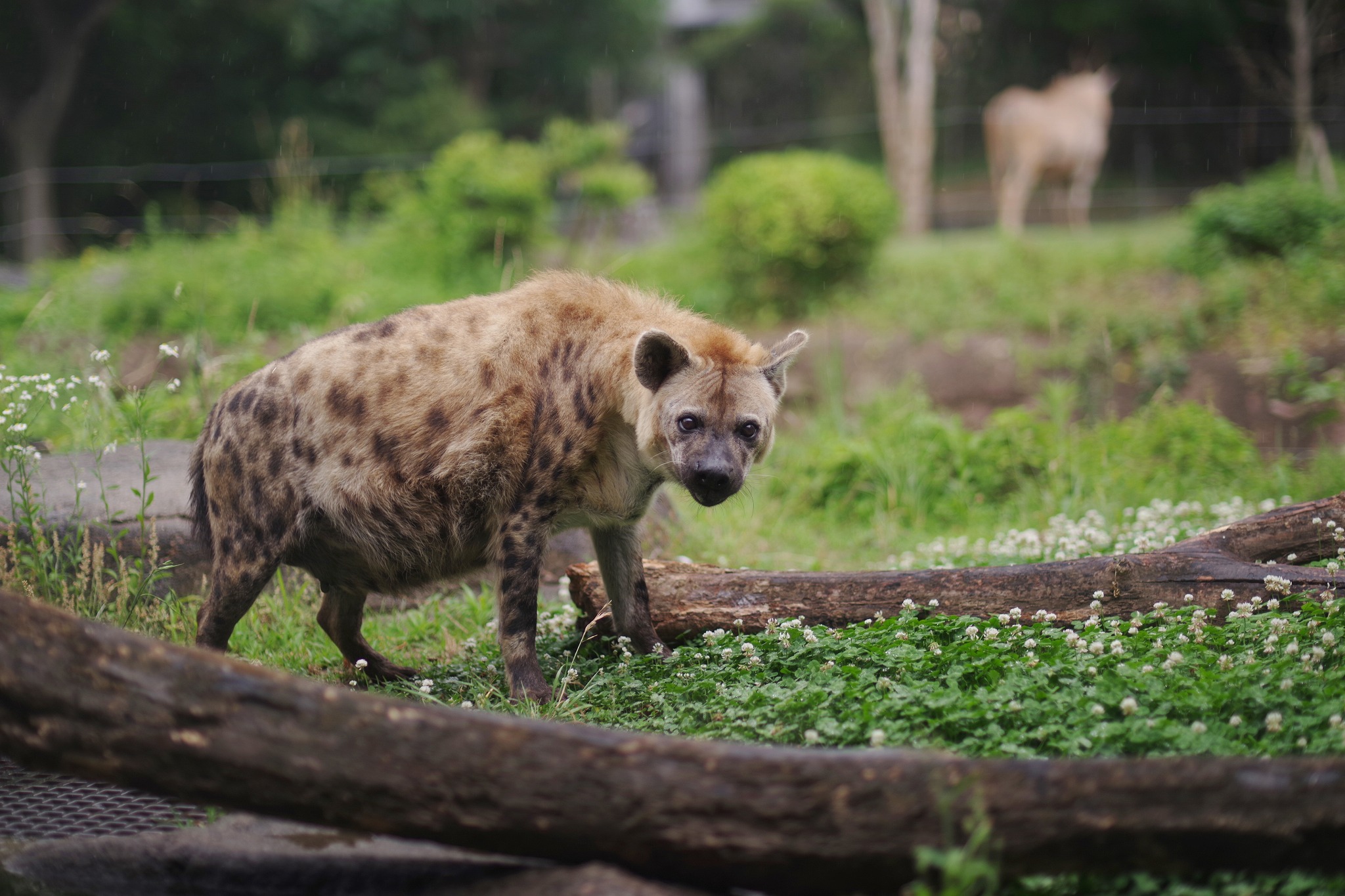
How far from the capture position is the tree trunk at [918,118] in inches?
616

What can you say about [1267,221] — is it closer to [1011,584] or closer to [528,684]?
[1011,584]

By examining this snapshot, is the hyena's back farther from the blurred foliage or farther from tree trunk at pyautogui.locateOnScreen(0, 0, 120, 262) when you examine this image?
tree trunk at pyautogui.locateOnScreen(0, 0, 120, 262)

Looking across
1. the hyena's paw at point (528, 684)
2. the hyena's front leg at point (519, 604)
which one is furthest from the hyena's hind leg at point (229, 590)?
the hyena's paw at point (528, 684)

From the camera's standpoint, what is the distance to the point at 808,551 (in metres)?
6.38

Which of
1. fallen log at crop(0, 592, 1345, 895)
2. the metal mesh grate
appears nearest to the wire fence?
the metal mesh grate

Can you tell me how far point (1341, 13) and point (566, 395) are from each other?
1771cm

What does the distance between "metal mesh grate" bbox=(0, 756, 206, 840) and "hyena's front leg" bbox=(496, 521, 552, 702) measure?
114 centimetres

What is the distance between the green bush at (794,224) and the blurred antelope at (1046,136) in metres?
4.43

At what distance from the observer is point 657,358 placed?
3811mm

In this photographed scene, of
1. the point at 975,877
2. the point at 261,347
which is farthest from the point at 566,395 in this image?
the point at 261,347

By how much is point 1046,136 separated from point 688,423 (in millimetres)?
13555

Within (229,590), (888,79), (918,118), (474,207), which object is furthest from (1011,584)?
(888,79)

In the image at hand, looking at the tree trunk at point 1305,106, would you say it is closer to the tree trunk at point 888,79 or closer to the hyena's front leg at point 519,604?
the tree trunk at point 888,79

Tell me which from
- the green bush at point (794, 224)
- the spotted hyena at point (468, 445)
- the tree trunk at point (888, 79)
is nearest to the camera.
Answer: the spotted hyena at point (468, 445)
